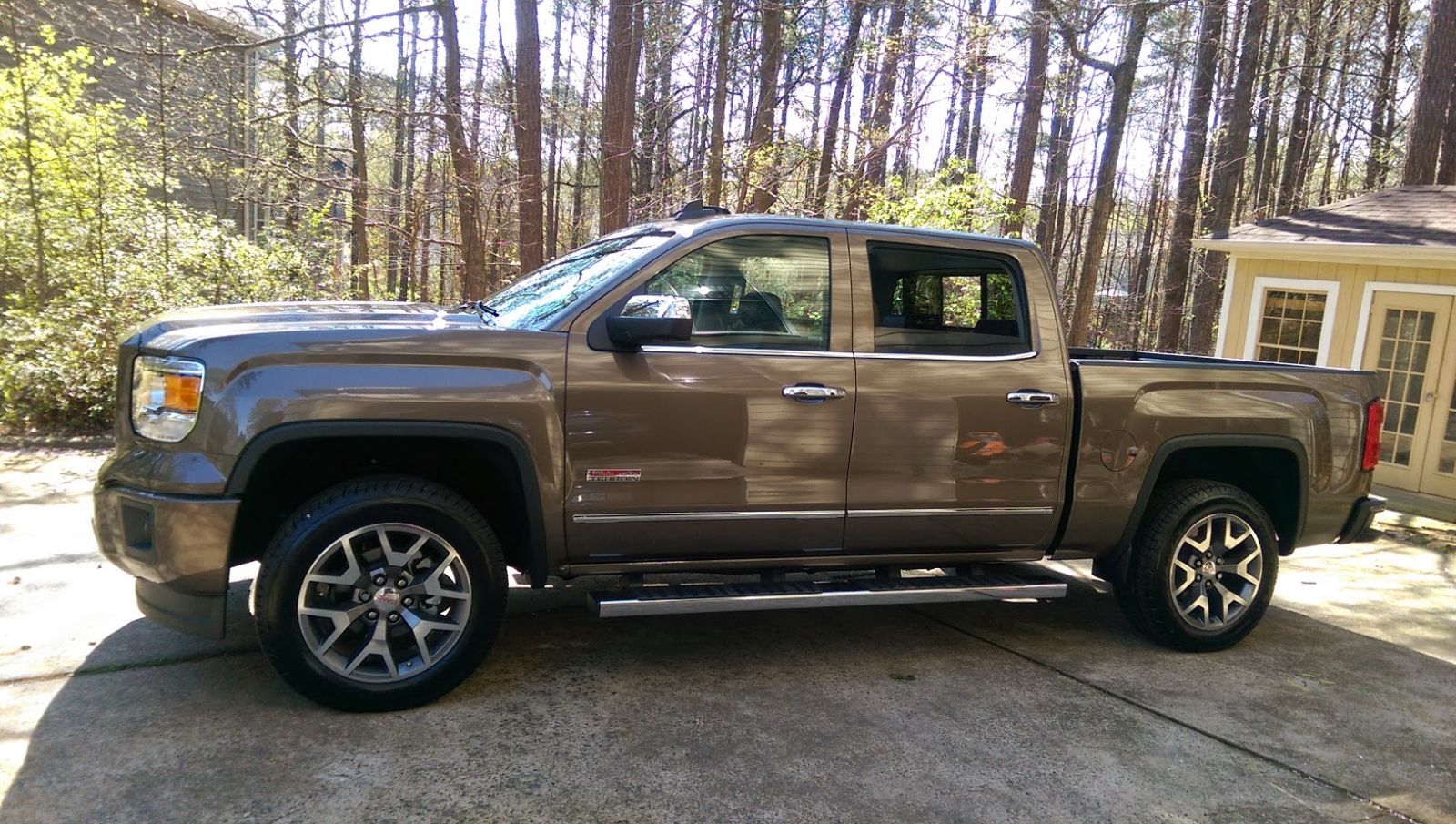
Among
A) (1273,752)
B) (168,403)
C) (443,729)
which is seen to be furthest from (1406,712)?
(168,403)

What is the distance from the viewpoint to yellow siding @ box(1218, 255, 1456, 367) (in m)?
9.37

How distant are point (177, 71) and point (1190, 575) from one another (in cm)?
1152

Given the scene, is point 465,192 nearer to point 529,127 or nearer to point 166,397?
point 529,127

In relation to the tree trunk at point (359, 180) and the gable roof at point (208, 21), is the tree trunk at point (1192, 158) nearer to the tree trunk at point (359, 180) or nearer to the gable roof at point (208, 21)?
the tree trunk at point (359, 180)

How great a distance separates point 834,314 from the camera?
4012mm

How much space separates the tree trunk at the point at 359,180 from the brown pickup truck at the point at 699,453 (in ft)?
29.2

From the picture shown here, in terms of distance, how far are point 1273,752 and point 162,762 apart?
13.1 ft

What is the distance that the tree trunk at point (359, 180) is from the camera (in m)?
12.6

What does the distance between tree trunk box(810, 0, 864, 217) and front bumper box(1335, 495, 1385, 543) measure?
398 inches

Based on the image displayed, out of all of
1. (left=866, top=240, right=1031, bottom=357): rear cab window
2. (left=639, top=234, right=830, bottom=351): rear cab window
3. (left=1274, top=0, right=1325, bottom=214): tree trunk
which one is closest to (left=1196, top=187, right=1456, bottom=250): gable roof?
(left=866, top=240, right=1031, bottom=357): rear cab window

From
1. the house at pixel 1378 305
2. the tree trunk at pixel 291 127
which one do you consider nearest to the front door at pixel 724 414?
the house at pixel 1378 305

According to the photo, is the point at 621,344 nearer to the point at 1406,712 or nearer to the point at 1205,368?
the point at 1205,368

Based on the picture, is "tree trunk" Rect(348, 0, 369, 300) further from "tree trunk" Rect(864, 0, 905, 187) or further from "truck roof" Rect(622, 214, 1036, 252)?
"truck roof" Rect(622, 214, 1036, 252)

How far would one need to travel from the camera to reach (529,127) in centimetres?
1181
